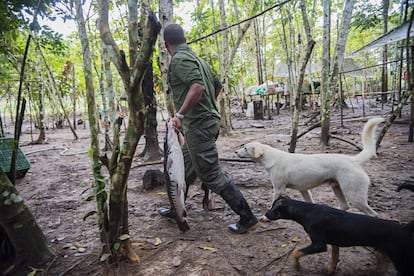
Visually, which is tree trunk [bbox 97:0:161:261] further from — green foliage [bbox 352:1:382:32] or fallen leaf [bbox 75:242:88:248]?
green foliage [bbox 352:1:382:32]

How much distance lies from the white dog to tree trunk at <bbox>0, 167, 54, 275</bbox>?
A: 2506 mm

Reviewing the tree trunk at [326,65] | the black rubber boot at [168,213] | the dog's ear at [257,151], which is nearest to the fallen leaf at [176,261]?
the black rubber boot at [168,213]

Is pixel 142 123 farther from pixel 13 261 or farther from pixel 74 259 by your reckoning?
pixel 13 261

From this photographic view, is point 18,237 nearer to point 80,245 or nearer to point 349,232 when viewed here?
point 80,245

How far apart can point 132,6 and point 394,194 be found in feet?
13.5

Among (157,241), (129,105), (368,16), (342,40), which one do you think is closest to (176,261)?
(157,241)

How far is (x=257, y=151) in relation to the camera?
3598mm

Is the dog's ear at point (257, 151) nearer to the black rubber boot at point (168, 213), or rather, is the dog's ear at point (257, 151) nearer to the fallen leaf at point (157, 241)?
the black rubber boot at point (168, 213)

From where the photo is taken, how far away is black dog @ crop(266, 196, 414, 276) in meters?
2.10

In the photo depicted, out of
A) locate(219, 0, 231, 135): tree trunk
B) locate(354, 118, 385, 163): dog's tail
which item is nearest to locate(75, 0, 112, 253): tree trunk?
locate(354, 118, 385, 163): dog's tail

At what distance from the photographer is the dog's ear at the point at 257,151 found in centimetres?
360

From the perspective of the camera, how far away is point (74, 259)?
2812 mm

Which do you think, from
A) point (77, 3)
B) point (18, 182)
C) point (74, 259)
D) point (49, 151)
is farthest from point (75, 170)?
point (77, 3)

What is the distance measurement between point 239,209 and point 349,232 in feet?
3.81
